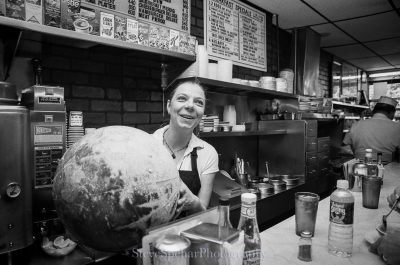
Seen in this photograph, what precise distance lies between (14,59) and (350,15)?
179 inches

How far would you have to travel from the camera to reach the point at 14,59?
76.1 inches

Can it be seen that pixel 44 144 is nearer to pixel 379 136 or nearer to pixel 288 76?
pixel 288 76

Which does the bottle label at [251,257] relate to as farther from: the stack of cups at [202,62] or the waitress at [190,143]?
the stack of cups at [202,62]

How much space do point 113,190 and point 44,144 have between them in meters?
1.12

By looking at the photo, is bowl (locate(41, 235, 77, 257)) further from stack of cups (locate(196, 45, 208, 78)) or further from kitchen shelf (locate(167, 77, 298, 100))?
stack of cups (locate(196, 45, 208, 78))

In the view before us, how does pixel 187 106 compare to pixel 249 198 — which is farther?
pixel 187 106

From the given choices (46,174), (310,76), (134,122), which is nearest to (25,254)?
(46,174)

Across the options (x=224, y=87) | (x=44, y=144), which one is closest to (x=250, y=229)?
(x=44, y=144)

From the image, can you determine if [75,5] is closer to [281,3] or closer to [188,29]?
[188,29]

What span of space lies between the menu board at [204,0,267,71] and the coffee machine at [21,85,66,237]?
2190 mm

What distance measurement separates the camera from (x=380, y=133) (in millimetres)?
4125

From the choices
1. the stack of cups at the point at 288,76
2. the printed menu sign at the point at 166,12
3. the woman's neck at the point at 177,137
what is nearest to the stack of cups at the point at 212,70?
the printed menu sign at the point at 166,12

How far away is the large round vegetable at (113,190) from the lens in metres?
0.74

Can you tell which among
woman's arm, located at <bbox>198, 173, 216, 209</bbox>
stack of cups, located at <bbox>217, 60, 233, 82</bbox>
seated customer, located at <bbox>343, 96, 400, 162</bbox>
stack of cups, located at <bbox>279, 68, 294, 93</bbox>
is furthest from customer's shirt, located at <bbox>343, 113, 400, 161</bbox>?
woman's arm, located at <bbox>198, 173, 216, 209</bbox>
